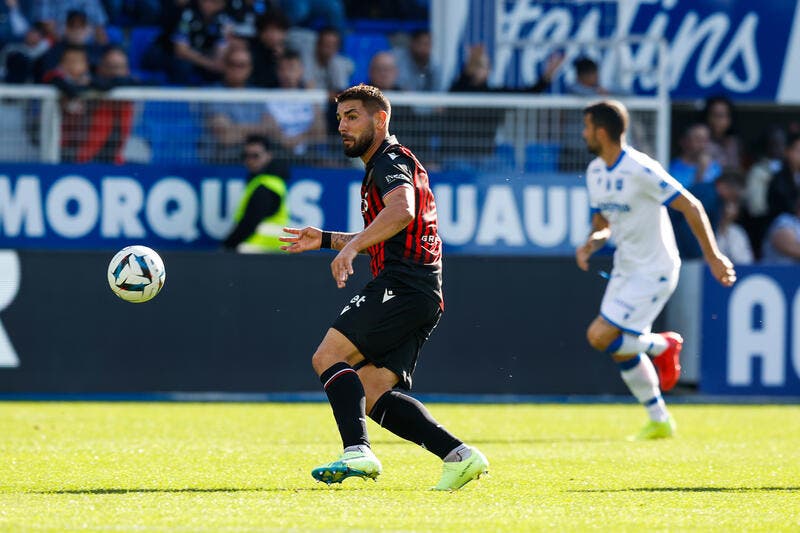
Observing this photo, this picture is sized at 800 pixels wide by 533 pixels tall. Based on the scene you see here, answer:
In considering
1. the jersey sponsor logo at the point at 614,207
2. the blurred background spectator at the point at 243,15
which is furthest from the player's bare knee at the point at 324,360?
the blurred background spectator at the point at 243,15

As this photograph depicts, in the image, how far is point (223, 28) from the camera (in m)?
14.6

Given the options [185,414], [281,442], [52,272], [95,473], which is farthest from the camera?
[52,272]

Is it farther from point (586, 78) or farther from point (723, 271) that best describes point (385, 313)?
point (586, 78)

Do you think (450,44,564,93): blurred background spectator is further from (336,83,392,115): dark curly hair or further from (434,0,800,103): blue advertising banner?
(336,83,392,115): dark curly hair

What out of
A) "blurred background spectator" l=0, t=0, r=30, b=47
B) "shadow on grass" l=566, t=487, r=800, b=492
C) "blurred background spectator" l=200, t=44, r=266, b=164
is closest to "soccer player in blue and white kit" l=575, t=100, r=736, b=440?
"shadow on grass" l=566, t=487, r=800, b=492

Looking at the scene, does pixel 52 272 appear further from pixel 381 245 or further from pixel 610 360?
pixel 381 245

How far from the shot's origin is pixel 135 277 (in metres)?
8.01

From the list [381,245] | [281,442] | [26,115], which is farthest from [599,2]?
[381,245]

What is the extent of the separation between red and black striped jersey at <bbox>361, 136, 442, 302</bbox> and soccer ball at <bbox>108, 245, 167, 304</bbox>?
178cm

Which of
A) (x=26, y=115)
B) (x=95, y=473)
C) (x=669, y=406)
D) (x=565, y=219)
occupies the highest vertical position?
(x=26, y=115)

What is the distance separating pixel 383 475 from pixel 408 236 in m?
1.42

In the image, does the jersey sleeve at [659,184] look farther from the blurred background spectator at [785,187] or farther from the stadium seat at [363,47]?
the stadium seat at [363,47]

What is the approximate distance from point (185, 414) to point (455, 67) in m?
5.10

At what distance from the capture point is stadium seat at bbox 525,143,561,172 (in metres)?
13.2
